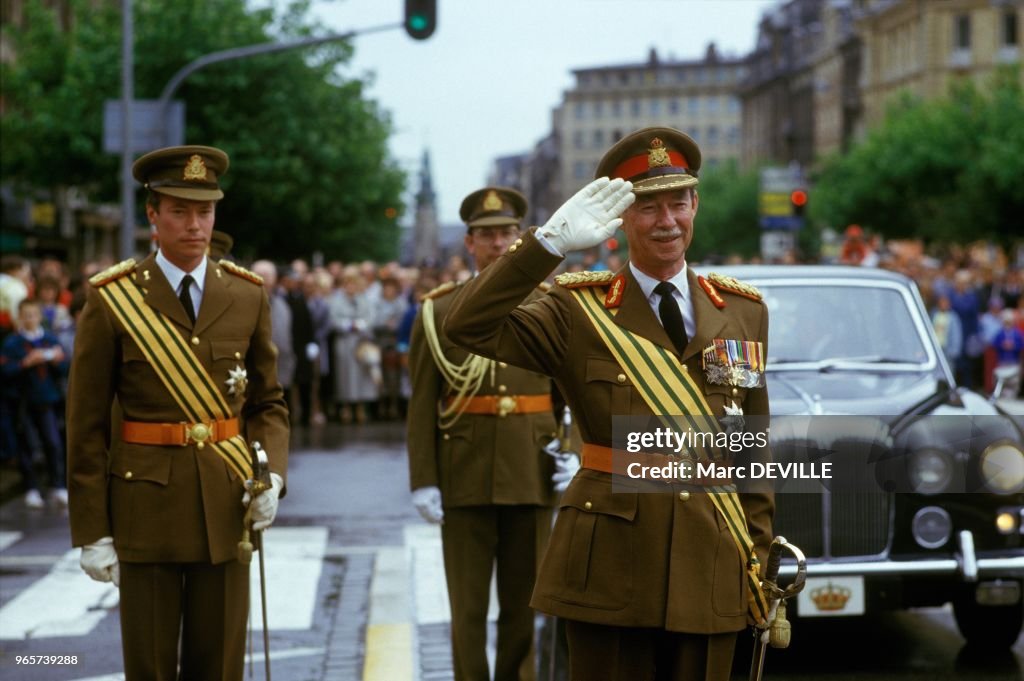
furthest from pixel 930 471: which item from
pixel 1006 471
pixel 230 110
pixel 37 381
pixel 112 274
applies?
pixel 230 110

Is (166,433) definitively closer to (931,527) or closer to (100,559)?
(100,559)

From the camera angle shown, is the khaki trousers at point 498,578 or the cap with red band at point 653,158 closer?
the cap with red band at point 653,158

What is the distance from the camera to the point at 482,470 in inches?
263

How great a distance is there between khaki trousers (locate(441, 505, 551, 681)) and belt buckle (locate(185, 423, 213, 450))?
149cm

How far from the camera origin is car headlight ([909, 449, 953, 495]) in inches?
285

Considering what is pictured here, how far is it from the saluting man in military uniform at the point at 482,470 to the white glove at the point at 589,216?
2.43 meters

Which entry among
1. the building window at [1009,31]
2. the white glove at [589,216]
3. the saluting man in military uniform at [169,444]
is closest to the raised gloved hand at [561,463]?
the saluting man in military uniform at [169,444]

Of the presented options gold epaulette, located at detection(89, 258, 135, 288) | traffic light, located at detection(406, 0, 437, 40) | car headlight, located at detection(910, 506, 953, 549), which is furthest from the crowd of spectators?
gold epaulette, located at detection(89, 258, 135, 288)

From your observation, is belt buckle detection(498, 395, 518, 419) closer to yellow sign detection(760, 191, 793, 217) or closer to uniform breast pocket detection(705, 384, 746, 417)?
uniform breast pocket detection(705, 384, 746, 417)

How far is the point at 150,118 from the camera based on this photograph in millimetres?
23172

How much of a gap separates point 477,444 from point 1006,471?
239 cm

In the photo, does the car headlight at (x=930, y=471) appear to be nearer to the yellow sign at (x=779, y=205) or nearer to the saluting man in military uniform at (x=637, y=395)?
the saluting man in military uniform at (x=637, y=395)

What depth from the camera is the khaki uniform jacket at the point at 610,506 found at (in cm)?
424

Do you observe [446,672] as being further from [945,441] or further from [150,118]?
[150,118]
